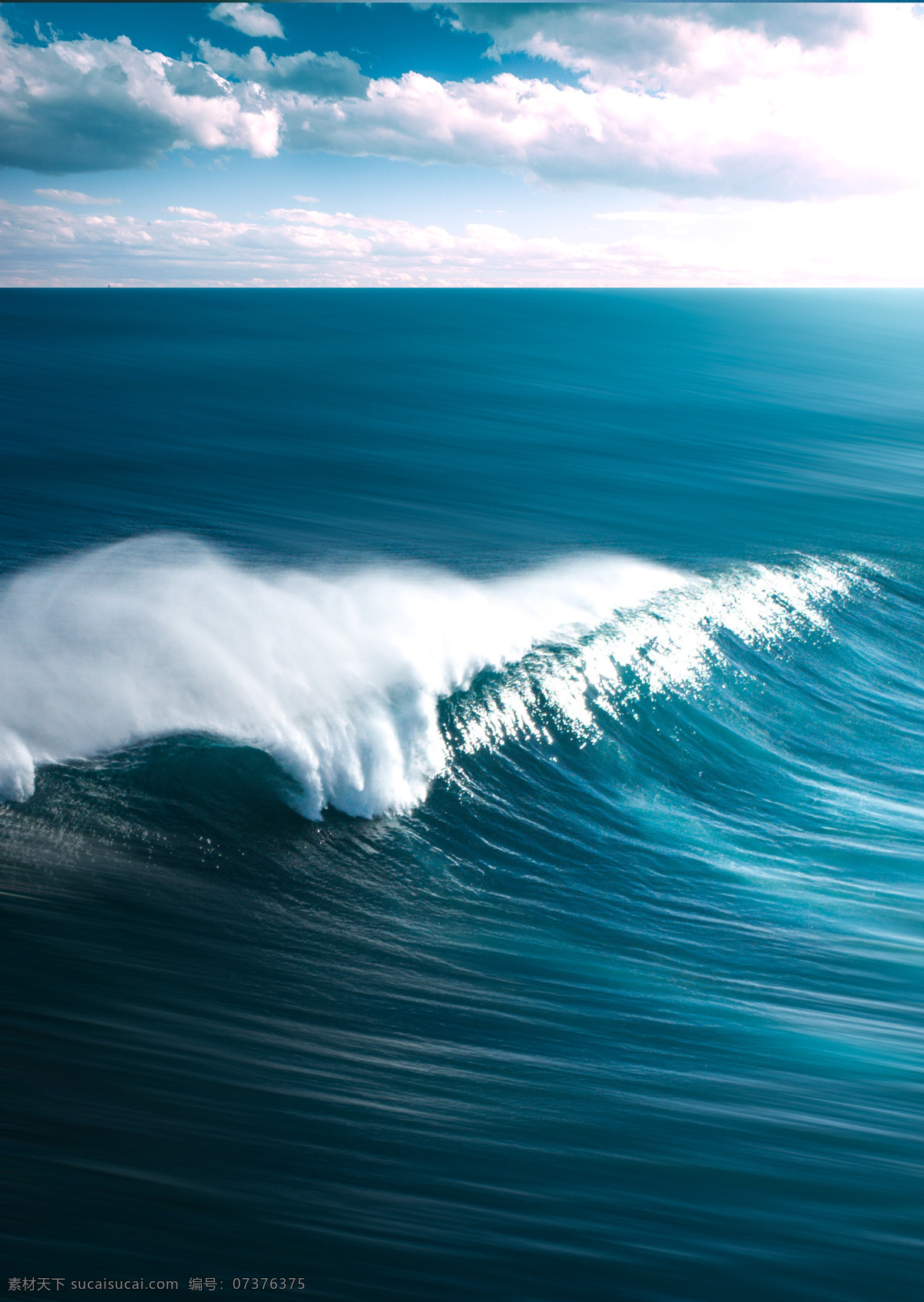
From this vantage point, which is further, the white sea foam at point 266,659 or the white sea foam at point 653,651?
the white sea foam at point 653,651

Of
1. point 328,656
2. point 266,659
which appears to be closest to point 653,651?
point 328,656

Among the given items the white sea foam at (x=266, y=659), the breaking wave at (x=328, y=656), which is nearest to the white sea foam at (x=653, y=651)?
the breaking wave at (x=328, y=656)

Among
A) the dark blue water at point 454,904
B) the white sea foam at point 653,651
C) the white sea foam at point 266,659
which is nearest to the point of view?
the dark blue water at point 454,904

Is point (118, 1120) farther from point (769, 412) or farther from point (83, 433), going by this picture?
point (769, 412)

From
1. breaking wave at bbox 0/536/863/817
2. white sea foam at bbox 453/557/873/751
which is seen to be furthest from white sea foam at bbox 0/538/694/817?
white sea foam at bbox 453/557/873/751

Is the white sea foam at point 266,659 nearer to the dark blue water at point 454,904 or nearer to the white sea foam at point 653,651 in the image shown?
the dark blue water at point 454,904

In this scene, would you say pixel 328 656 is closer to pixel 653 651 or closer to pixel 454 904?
pixel 454 904
